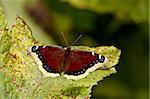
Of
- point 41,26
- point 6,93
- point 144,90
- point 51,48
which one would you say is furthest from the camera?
point 144,90

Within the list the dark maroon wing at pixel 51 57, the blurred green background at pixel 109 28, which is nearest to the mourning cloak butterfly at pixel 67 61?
the dark maroon wing at pixel 51 57

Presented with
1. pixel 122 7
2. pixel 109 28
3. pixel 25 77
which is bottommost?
pixel 25 77

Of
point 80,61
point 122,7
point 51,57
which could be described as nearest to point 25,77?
point 51,57

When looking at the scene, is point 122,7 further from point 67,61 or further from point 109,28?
point 67,61

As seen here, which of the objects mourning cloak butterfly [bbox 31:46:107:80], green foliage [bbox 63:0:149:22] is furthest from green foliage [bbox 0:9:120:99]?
green foliage [bbox 63:0:149:22]

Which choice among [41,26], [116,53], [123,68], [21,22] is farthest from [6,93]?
[123,68]

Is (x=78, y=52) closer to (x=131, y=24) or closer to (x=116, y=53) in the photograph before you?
(x=116, y=53)
